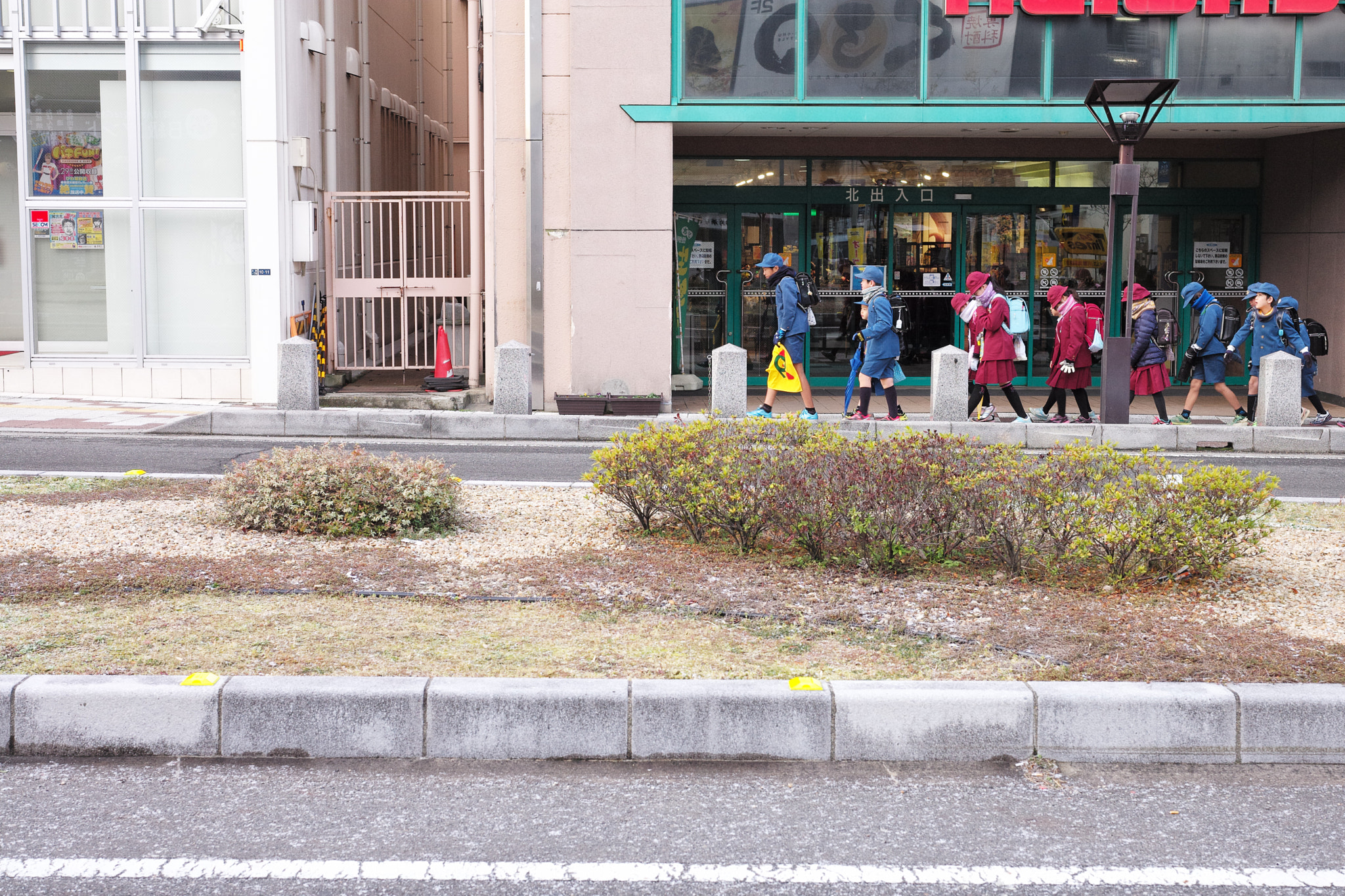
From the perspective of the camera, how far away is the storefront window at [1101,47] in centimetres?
1584

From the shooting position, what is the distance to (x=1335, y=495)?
1064 centimetres

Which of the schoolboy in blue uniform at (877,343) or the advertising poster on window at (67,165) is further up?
the advertising poster on window at (67,165)

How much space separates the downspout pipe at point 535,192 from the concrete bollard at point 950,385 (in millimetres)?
4724

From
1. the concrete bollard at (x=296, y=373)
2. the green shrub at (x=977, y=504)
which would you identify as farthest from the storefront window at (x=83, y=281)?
the green shrub at (x=977, y=504)

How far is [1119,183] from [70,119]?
12588 mm

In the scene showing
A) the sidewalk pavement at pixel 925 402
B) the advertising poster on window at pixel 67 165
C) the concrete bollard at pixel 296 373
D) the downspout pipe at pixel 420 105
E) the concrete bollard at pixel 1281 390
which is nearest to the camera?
the concrete bollard at pixel 1281 390

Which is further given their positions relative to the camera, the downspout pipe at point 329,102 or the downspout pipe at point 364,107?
the downspout pipe at point 364,107

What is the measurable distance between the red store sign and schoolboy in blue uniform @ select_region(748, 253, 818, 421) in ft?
13.1

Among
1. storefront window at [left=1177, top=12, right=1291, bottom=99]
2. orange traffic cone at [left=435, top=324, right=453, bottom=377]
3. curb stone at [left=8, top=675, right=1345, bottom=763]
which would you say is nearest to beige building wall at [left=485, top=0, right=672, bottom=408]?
orange traffic cone at [left=435, top=324, right=453, bottom=377]

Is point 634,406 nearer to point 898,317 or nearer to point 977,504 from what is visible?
point 898,317

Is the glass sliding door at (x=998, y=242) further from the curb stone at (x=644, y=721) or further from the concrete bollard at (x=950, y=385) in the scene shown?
the curb stone at (x=644, y=721)

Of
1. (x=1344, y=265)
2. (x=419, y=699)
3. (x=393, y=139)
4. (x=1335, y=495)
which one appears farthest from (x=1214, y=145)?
(x=419, y=699)

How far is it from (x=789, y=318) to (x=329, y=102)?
7685 millimetres

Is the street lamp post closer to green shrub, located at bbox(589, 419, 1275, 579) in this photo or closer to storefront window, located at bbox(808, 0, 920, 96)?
storefront window, located at bbox(808, 0, 920, 96)
